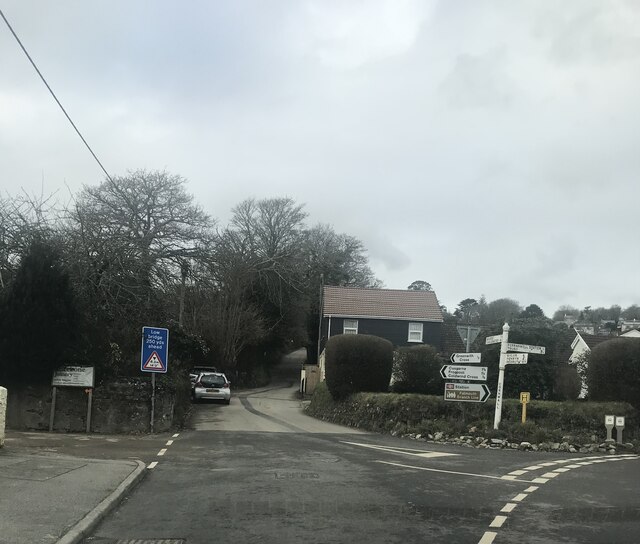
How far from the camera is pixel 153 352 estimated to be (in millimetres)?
17359

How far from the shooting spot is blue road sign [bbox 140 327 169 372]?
17234mm

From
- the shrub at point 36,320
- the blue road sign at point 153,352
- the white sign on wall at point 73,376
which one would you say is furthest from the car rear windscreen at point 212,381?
the shrub at point 36,320

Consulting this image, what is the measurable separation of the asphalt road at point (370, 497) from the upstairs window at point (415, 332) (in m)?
30.2

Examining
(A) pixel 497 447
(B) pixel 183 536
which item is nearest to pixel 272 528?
(B) pixel 183 536

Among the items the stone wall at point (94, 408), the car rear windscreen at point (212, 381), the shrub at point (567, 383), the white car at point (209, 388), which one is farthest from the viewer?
the car rear windscreen at point (212, 381)

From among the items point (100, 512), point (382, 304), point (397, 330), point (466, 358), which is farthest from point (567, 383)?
point (382, 304)

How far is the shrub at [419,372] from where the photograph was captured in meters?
25.5

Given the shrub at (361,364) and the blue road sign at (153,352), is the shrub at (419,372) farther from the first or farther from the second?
the blue road sign at (153,352)

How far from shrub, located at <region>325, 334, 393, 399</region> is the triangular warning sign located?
9.32 meters

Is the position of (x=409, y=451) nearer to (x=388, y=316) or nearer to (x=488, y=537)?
(x=488, y=537)

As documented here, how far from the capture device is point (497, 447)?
17.0m

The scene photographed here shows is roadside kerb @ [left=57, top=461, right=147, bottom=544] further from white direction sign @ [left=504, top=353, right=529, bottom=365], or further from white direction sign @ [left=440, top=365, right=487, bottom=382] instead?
white direction sign @ [left=440, top=365, right=487, bottom=382]

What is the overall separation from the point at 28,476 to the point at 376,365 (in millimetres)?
16902

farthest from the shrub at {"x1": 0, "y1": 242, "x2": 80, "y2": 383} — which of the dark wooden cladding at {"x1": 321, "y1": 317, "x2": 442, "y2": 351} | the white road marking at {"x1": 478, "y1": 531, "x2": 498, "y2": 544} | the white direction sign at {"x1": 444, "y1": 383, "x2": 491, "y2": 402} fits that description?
the dark wooden cladding at {"x1": 321, "y1": 317, "x2": 442, "y2": 351}
